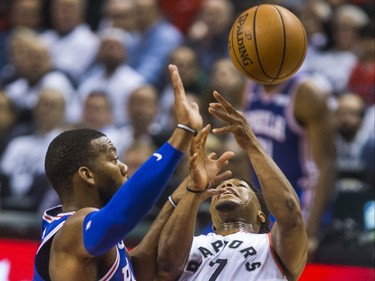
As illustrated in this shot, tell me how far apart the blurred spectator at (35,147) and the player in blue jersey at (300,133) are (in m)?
2.78

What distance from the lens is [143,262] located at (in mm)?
4465

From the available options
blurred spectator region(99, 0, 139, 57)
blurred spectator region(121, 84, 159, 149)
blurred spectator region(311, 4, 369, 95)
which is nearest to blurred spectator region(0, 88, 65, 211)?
blurred spectator region(121, 84, 159, 149)

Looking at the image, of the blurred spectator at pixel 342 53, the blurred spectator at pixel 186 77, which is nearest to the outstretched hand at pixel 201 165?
the blurred spectator at pixel 186 77

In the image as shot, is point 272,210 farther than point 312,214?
No

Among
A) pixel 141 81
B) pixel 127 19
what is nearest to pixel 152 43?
pixel 127 19

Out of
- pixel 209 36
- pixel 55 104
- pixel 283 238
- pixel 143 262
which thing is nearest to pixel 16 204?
pixel 55 104

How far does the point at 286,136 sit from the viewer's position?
6426mm

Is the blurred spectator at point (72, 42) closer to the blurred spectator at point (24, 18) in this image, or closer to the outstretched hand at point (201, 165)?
the blurred spectator at point (24, 18)

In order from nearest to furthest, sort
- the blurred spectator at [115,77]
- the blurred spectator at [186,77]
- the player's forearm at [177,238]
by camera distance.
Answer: the player's forearm at [177,238] → the blurred spectator at [186,77] → the blurred spectator at [115,77]

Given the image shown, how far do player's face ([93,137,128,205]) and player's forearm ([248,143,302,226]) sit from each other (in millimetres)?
604

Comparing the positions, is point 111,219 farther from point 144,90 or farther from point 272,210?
point 144,90

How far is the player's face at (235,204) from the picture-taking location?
15.0ft

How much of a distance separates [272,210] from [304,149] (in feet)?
7.75

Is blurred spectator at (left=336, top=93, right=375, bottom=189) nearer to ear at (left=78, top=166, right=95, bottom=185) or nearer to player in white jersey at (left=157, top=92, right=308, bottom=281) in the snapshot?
player in white jersey at (left=157, top=92, right=308, bottom=281)
